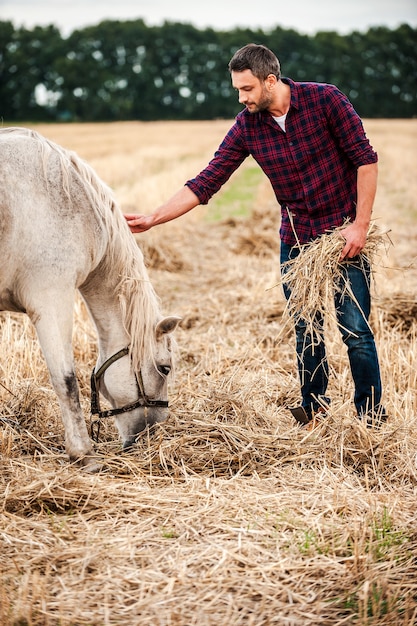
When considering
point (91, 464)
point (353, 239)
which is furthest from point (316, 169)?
point (91, 464)

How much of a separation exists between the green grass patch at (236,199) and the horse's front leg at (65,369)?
10.7 metres

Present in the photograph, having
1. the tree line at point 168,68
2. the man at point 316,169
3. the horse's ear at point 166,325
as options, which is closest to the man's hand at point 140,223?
the man at point 316,169

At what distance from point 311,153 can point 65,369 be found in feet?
6.61

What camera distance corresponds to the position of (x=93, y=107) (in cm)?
6562

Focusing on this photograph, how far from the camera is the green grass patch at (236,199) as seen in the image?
1507 cm

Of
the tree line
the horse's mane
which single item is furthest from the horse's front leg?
the tree line

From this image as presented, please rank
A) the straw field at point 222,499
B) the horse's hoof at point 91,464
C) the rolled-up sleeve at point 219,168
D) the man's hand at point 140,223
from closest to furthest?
the straw field at point 222,499 < the horse's hoof at point 91,464 < the man's hand at point 140,223 < the rolled-up sleeve at point 219,168

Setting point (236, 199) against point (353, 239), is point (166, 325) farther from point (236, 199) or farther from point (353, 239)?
point (236, 199)

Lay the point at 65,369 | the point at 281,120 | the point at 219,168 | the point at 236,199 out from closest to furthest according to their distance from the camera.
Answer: the point at 65,369
the point at 281,120
the point at 219,168
the point at 236,199

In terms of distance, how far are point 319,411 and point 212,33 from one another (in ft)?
291

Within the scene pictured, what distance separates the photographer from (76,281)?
3.68m

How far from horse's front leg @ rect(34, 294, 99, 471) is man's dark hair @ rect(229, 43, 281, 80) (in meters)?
1.77

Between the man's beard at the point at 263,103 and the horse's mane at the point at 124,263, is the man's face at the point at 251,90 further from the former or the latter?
the horse's mane at the point at 124,263

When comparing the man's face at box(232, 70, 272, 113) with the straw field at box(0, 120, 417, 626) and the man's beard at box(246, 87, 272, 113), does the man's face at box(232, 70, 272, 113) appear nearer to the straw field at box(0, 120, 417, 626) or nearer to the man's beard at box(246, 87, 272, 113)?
the man's beard at box(246, 87, 272, 113)
